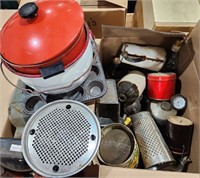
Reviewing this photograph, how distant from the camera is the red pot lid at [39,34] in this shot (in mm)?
654

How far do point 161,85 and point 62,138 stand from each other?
0.53m

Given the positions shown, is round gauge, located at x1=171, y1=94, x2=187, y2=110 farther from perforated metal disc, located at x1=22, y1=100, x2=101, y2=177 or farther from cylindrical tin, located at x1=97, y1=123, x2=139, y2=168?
perforated metal disc, located at x1=22, y1=100, x2=101, y2=177

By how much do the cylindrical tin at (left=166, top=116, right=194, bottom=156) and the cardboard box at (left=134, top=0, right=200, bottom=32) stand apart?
0.37 meters

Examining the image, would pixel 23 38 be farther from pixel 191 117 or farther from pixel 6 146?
pixel 191 117

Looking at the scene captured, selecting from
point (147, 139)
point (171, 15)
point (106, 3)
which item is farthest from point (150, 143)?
point (106, 3)

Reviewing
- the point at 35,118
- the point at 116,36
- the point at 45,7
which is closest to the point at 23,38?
the point at 45,7

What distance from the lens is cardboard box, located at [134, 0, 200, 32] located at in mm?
994

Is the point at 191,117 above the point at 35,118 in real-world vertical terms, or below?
below

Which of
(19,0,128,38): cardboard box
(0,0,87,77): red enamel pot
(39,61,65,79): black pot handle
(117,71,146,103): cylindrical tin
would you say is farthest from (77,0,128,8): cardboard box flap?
(39,61,65,79): black pot handle

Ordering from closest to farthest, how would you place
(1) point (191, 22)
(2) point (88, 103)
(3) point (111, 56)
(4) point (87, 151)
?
1. (4) point (87, 151)
2. (2) point (88, 103)
3. (1) point (191, 22)
4. (3) point (111, 56)

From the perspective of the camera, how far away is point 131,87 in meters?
1.03

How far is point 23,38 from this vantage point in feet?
2.19

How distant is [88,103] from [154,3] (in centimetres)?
52

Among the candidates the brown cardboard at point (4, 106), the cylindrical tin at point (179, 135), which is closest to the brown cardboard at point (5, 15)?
the brown cardboard at point (4, 106)
